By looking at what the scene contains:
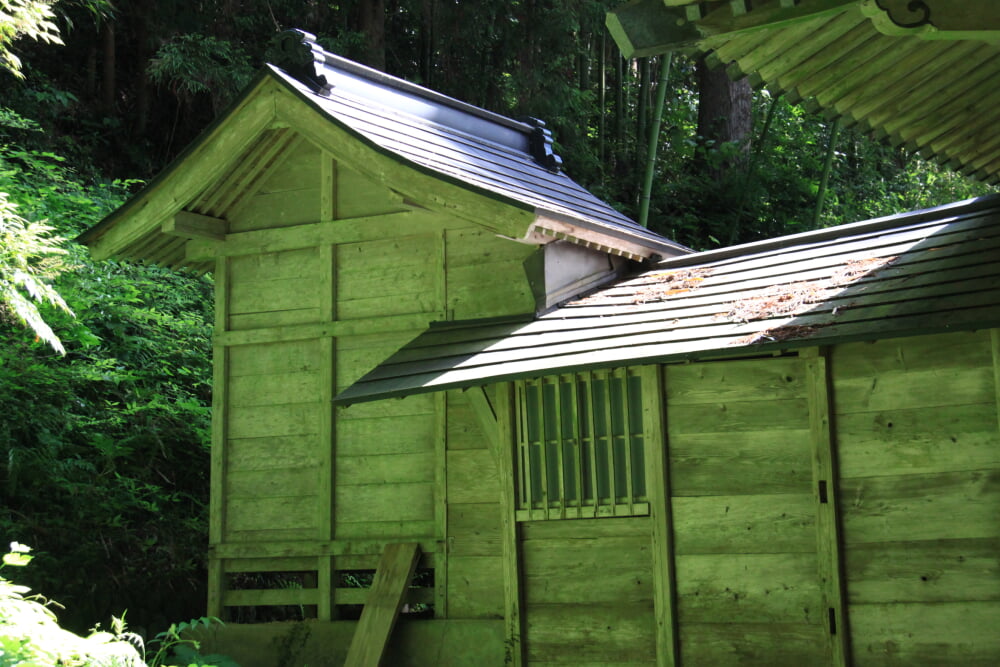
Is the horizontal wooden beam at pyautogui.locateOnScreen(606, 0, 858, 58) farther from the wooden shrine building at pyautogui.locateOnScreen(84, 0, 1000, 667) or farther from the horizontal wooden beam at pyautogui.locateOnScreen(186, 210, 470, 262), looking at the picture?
the horizontal wooden beam at pyautogui.locateOnScreen(186, 210, 470, 262)

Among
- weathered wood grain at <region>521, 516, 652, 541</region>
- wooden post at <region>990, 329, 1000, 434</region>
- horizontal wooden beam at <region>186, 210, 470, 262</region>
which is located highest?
horizontal wooden beam at <region>186, 210, 470, 262</region>

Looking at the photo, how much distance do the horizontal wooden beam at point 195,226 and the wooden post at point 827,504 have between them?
17.1 feet

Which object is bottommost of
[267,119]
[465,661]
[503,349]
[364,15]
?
[465,661]

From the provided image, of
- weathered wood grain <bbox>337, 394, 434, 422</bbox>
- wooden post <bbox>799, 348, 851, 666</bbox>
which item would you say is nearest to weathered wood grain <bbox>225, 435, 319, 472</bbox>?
weathered wood grain <bbox>337, 394, 434, 422</bbox>

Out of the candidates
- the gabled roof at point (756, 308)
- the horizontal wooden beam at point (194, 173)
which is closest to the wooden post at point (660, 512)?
the gabled roof at point (756, 308)

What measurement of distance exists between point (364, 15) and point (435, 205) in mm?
9742

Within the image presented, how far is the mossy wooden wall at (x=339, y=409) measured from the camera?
8203 mm

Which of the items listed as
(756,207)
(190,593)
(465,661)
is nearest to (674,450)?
(465,661)

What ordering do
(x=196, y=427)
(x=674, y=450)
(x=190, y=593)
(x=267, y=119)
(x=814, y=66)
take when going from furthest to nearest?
(x=196, y=427), (x=190, y=593), (x=267, y=119), (x=674, y=450), (x=814, y=66)

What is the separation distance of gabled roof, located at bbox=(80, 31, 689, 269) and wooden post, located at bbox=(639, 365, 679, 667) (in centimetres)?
147

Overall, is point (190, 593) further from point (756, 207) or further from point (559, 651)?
point (756, 207)

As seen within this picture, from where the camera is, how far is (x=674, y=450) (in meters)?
7.14

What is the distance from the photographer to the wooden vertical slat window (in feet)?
23.9

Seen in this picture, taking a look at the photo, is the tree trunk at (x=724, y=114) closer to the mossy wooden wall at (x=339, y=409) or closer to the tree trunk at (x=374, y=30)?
the tree trunk at (x=374, y=30)
